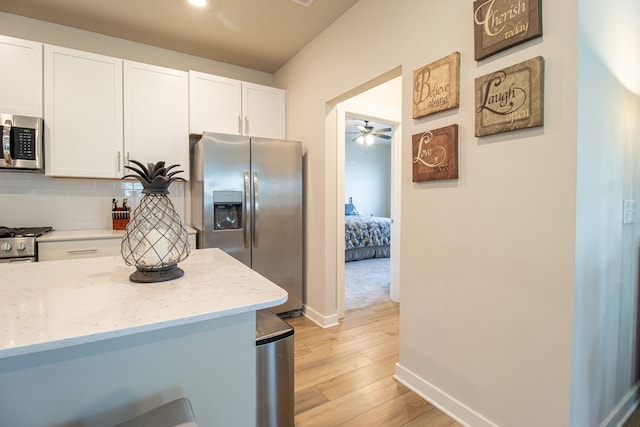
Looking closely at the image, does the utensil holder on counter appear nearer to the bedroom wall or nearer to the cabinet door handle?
the cabinet door handle

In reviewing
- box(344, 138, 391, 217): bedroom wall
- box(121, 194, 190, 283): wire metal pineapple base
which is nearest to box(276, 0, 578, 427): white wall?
box(121, 194, 190, 283): wire metal pineapple base

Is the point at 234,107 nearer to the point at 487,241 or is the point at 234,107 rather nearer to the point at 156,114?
the point at 156,114

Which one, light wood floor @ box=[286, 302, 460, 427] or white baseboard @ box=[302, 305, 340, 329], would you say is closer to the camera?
light wood floor @ box=[286, 302, 460, 427]

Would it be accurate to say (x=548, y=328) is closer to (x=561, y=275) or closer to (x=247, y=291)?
(x=561, y=275)

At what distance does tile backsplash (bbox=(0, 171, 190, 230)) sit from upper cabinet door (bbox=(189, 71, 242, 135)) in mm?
913

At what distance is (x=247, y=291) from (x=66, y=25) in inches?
130

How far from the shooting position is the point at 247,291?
1051 millimetres

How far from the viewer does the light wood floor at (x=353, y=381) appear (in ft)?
5.68

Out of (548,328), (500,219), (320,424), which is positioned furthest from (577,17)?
(320,424)

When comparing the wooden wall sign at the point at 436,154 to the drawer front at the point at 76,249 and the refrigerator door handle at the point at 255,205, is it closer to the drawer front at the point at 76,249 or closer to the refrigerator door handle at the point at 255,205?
the refrigerator door handle at the point at 255,205

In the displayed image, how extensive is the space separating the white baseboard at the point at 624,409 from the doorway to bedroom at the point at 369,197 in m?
1.98

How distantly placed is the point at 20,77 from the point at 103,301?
8.46 feet

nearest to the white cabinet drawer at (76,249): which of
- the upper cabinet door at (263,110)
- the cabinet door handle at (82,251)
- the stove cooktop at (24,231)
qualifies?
the cabinet door handle at (82,251)

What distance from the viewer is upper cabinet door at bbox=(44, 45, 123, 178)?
2.51m
